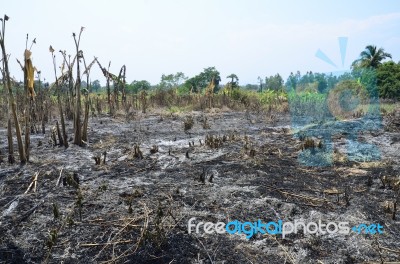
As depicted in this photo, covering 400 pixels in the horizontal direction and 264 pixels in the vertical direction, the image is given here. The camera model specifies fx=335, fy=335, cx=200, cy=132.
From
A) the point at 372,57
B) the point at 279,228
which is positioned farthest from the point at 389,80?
the point at 279,228

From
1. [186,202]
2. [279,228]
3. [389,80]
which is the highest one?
[389,80]

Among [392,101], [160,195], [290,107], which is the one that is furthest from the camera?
[392,101]

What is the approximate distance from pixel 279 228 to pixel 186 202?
44.6 inches

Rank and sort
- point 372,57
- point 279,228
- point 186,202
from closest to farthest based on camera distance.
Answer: point 279,228 < point 186,202 < point 372,57

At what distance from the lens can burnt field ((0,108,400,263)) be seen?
2.96m

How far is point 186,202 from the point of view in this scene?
3.97m

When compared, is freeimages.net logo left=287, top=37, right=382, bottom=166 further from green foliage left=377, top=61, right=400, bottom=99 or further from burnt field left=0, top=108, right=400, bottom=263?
green foliage left=377, top=61, right=400, bottom=99

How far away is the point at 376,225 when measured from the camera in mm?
3447

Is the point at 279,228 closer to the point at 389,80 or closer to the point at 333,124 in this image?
the point at 333,124

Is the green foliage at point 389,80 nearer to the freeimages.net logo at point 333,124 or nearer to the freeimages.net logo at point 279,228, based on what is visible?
the freeimages.net logo at point 333,124

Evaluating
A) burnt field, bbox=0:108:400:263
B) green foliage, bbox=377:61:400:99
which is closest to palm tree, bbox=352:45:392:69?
green foliage, bbox=377:61:400:99

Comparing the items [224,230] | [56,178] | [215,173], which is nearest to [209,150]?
[215,173]

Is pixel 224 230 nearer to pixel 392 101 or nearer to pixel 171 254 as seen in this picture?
pixel 171 254

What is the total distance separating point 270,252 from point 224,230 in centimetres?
53
